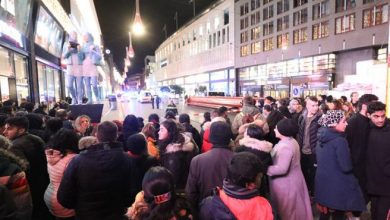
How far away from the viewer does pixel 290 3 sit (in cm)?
4184

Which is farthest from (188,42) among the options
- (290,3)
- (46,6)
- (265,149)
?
(265,149)

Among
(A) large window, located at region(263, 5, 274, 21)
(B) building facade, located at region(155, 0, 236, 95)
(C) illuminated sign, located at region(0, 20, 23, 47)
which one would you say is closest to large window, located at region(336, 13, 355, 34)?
(A) large window, located at region(263, 5, 274, 21)

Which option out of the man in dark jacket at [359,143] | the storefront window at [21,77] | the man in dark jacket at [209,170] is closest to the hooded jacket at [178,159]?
the man in dark jacket at [209,170]

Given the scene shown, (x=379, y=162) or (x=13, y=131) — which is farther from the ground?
(x=13, y=131)

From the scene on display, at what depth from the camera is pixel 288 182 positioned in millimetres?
3627

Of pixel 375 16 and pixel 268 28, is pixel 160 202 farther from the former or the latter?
pixel 268 28

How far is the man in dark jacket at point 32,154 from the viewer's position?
3.51 meters

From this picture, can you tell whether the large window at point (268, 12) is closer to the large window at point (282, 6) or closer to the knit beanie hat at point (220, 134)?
the large window at point (282, 6)

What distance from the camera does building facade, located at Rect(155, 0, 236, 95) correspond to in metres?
55.1

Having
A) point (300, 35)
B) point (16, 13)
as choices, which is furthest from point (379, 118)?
point (300, 35)

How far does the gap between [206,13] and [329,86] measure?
31.5m

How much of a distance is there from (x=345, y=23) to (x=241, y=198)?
36.7m

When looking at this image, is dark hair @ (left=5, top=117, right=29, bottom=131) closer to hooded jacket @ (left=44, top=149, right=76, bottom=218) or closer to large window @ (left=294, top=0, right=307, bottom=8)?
hooded jacket @ (left=44, top=149, right=76, bottom=218)

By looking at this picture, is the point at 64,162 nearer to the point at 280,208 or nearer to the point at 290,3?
the point at 280,208
